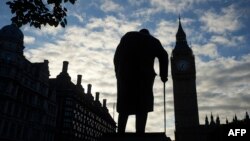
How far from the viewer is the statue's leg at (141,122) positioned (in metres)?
7.38

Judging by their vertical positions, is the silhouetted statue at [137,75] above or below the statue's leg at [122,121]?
above

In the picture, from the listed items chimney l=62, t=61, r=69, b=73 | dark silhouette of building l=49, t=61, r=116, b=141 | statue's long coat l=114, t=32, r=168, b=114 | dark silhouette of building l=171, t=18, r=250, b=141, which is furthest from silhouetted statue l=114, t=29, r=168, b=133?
dark silhouette of building l=171, t=18, r=250, b=141

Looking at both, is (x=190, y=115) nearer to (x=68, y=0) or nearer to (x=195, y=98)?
(x=195, y=98)

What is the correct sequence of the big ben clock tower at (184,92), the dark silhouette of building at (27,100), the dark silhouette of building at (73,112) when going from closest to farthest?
the dark silhouette of building at (27,100)
the dark silhouette of building at (73,112)
the big ben clock tower at (184,92)

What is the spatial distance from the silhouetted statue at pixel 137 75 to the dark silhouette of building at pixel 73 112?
55114 millimetres

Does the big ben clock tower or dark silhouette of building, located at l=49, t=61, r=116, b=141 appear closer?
dark silhouette of building, located at l=49, t=61, r=116, b=141

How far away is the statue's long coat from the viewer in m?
7.53

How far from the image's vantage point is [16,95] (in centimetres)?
4672

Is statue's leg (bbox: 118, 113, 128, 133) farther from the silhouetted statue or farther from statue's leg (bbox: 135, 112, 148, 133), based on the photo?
statue's leg (bbox: 135, 112, 148, 133)

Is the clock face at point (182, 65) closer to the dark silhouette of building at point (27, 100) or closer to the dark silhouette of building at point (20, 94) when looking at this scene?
the dark silhouette of building at point (27, 100)

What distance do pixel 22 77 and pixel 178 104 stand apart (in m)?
62.7

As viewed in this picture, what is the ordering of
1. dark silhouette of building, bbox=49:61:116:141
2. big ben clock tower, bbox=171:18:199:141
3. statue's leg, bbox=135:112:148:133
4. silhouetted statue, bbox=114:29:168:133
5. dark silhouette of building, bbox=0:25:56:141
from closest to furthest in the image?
statue's leg, bbox=135:112:148:133
silhouetted statue, bbox=114:29:168:133
dark silhouette of building, bbox=0:25:56:141
dark silhouette of building, bbox=49:61:116:141
big ben clock tower, bbox=171:18:199:141

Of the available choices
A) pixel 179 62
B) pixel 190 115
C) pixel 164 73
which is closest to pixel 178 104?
pixel 190 115

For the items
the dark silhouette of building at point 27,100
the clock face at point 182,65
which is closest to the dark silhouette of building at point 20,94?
the dark silhouette of building at point 27,100
